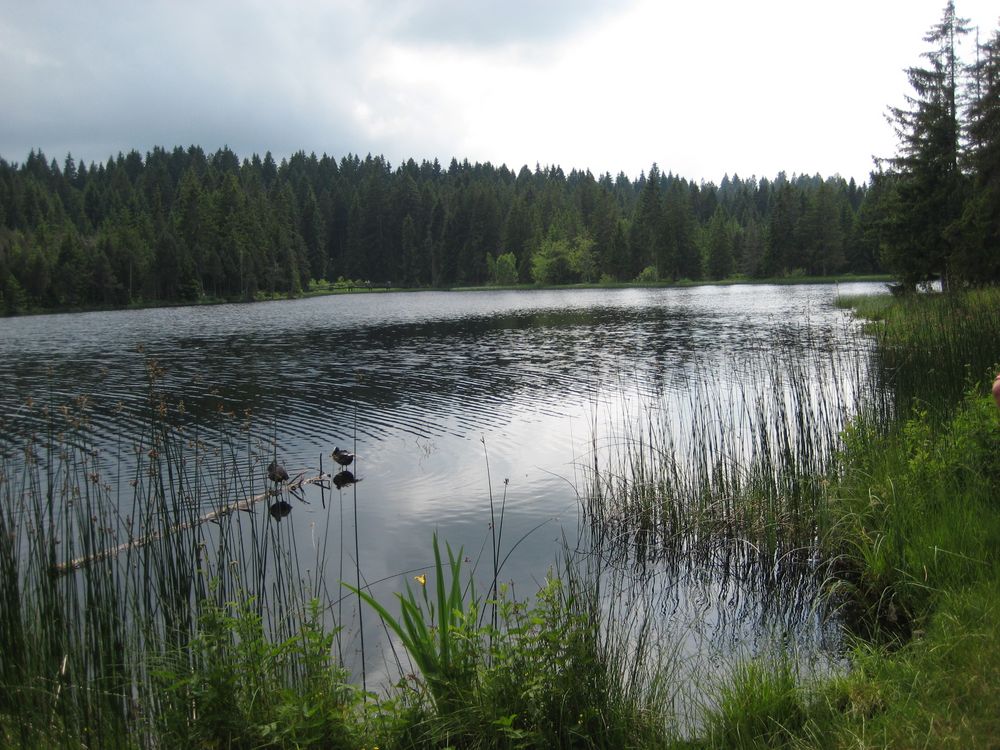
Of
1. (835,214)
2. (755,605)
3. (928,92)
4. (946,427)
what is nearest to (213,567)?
(755,605)

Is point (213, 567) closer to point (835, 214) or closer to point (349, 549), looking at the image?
point (349, 549)

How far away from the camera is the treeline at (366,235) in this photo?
243 feet

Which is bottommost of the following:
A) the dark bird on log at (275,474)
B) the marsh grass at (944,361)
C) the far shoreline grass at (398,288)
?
the dark bird on log at (275,474)

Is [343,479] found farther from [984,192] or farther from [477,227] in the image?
[477,227]

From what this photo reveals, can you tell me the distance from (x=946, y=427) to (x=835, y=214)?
89.1 meters

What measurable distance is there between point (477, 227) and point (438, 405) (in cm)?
10128

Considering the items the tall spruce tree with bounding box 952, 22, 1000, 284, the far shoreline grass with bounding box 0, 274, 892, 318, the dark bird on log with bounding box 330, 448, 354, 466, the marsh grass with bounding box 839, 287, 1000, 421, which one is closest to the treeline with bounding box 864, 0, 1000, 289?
the tall spruce tree with bounding box 952, 22, 1000, 284

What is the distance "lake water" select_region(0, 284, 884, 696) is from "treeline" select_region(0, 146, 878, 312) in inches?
1507

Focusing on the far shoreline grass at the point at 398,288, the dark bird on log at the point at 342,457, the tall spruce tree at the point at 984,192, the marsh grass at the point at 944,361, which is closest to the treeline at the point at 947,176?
the tall spruce tree at the point at 984,192

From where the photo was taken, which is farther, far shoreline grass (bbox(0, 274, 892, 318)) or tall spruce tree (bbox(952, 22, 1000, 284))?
far shoreline grass (bbox(0, 274, 892, 318))

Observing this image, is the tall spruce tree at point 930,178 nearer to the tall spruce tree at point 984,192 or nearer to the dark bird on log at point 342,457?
the tall spruce tree at point 984,192

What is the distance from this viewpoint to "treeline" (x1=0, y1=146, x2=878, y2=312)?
7400 centimetres

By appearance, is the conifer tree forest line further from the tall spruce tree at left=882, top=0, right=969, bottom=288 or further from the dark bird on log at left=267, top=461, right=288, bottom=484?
the dark bird on log at left=267, top=461, right=288, bottom=484

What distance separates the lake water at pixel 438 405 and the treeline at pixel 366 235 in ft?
126
